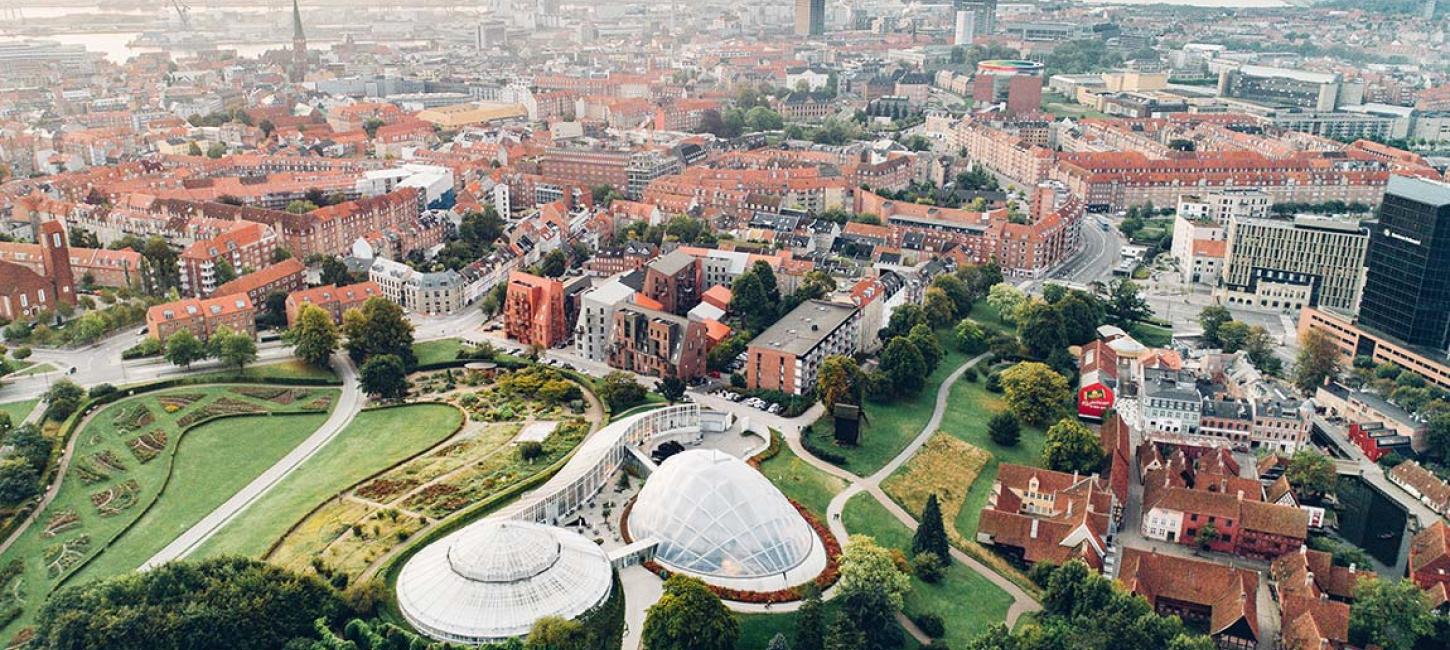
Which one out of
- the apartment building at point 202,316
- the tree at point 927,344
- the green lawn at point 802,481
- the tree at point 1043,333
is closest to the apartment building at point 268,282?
the apartment building at point 202,316

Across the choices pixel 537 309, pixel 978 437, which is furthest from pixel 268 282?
pixel 978 437

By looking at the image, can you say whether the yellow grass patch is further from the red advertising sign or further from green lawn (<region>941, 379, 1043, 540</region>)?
the red advertising sign

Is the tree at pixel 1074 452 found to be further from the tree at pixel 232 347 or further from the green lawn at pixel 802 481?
the tree at pixel 232 347

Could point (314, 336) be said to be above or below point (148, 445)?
above

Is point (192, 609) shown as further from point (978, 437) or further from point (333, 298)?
point (978, 437)

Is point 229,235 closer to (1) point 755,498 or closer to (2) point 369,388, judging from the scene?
(2) point 369,388

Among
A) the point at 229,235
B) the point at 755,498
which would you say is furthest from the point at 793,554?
the point at 229,235
